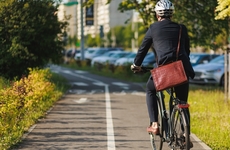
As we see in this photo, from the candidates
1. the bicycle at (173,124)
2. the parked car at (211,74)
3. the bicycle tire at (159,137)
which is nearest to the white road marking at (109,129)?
the bicycle tire at (159,137)

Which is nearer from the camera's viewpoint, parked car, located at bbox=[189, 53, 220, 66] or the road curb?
the road curb

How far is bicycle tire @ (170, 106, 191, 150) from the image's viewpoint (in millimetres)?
7074

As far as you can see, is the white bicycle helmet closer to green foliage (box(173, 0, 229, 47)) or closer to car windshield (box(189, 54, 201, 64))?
green foliage (box(173, 0, 229, 47))

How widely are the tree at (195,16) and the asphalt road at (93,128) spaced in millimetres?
5593

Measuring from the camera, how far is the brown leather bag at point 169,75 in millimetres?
7258

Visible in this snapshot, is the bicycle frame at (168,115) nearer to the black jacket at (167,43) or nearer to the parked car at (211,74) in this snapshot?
the black jacket at (167,43)

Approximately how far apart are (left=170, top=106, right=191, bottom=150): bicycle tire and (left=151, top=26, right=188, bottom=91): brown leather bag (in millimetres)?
304

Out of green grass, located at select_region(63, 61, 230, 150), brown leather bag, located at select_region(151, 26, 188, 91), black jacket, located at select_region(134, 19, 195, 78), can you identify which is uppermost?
black jacket, located at select_region(134, 19, 195, 78)

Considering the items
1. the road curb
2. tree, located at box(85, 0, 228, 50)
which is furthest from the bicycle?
tree, located at box(85, 0, 228, 50)

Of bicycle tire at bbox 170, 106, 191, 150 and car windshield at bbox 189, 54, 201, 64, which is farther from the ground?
bicycle tire at bbox 170, 106, 191, 150

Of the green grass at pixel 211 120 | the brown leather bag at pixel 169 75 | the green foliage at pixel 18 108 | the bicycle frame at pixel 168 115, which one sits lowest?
the green grass at pixel 211 120

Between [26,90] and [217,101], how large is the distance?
21.1 ft

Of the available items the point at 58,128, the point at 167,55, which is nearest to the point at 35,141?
the point at 58,128

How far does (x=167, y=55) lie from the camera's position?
7.43 meters
